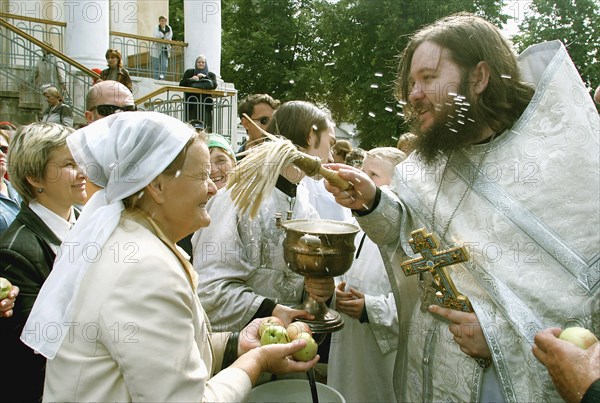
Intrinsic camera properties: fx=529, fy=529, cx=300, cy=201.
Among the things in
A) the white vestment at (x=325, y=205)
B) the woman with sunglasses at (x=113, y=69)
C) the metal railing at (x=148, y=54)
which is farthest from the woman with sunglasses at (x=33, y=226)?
the metal railing at (x=148, y=54)

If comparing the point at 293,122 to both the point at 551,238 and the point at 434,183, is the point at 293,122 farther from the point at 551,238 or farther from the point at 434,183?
the point at 551,238

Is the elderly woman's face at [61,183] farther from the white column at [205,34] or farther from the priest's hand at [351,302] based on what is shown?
the white column at [205,34]

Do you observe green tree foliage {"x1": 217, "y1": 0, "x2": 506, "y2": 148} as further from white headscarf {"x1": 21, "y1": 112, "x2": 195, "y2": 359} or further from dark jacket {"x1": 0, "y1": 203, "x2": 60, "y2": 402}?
white headscarf {"x1": 21, "y1": 112, "x2": 195, "y2": 359}

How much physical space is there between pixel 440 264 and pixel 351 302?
0.87m

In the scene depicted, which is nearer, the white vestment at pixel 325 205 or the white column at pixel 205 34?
the white vestment at pixel 325 205

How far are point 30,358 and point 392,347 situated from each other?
2.03 meters

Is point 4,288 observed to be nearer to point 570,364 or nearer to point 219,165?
point 219,165

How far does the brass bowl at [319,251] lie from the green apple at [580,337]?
0.99 metres

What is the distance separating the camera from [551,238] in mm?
2342

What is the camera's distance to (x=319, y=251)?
249 centimetres

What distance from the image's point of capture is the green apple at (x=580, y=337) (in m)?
1.97

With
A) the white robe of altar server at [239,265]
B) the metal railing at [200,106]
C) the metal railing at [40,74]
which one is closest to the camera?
the white robe of altar server at [239,265]

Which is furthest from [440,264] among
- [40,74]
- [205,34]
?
[205,34]

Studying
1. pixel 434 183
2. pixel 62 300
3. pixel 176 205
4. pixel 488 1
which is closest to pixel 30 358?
pixel 62 300
